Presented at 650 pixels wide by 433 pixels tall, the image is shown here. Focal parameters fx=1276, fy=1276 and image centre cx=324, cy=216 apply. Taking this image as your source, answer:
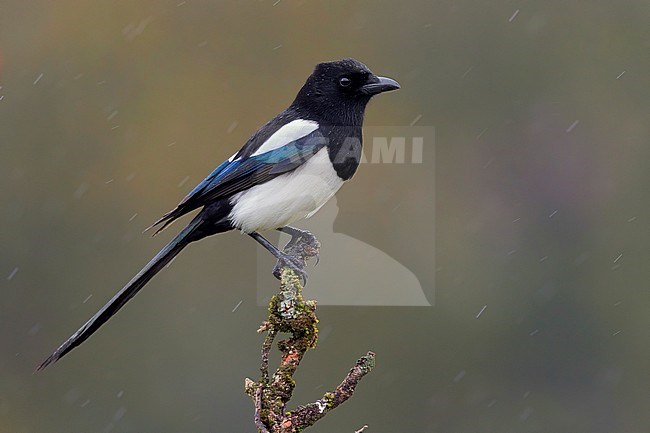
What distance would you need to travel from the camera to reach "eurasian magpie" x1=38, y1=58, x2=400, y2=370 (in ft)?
12.5

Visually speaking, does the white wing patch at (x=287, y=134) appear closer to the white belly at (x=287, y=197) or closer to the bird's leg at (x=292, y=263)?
the white belly at (x=287, y=197)

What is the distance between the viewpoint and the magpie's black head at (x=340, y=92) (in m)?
4.07

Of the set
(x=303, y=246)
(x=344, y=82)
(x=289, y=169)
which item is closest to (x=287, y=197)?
(x=289, y=169)

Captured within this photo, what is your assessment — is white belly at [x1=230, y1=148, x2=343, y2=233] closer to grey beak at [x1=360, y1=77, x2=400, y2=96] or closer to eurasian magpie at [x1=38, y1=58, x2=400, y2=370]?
eurasian magpie at [x1=38, y1=58, x2=400, y2=370]

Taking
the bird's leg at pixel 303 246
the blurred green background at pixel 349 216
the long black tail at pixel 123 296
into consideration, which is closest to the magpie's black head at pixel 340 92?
the bird's leg at pixel 303 246

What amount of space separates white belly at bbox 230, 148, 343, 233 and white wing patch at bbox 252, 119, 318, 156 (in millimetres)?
89

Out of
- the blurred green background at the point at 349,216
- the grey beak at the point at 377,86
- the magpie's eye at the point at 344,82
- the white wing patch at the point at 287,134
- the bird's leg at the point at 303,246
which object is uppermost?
the white wing patch at the point at 287,134

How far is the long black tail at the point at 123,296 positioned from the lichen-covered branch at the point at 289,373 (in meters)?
0.49

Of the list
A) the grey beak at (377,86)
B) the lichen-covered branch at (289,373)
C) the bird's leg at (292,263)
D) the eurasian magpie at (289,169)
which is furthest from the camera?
the grey beak at (377,86)

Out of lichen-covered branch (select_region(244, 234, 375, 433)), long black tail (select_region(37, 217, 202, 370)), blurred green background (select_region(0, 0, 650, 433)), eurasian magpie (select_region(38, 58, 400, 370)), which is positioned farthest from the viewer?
blurred green background (select_region(0, 0, 650, 433))

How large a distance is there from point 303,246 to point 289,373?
857 mm

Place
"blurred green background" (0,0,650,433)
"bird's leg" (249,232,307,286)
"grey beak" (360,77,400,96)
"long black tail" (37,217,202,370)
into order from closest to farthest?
"long black tail" (37,217,202,370), "bird's leg" (249,232,307,286), "grey beak" (360,77,400,96), "blurred green background" (0,0,650,433)

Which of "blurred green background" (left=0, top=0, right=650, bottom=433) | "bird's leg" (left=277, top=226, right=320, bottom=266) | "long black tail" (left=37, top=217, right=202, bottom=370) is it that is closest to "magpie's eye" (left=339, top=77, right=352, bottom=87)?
"bird's leg" (left=277, top=226, right=320, bottom=266)

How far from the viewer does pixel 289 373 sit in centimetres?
275
